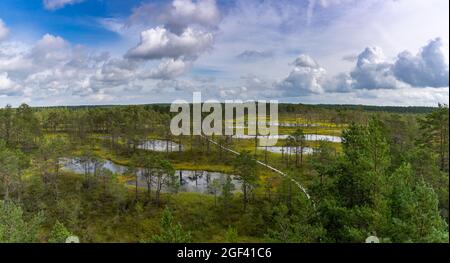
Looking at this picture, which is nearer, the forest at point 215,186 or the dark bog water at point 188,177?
the forest at point 215,186

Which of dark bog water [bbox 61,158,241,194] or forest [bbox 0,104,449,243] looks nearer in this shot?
forest [bbox 0,104,449,243]

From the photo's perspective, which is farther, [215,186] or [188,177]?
[188,177]

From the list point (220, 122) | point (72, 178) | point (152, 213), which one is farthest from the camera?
point (220, 122)

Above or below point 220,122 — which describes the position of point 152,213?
below

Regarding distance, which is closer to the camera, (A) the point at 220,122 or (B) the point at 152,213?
(B) the point at 152,213

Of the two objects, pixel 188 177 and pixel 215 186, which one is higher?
pixel 215 186

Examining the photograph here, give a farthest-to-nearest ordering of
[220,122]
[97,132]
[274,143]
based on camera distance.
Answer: [220,122], [97,132], [274,143]
